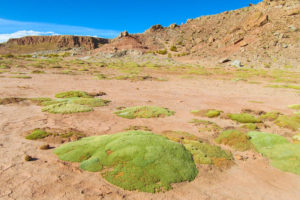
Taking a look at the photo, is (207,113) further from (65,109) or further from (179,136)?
(65,109)

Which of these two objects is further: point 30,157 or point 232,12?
point 232,12

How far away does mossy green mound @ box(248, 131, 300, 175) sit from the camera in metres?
7.55

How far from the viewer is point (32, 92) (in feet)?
65.5

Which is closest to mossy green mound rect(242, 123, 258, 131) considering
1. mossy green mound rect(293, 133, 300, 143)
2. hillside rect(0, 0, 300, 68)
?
mossy green mound rect(293, 133, 300, 143)

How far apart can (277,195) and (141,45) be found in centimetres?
8984

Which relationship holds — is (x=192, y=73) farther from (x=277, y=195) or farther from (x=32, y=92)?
(x=277, y=195)

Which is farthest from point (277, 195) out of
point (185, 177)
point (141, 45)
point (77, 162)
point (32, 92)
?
point (141, 45)

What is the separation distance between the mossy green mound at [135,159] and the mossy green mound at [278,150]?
130 inches

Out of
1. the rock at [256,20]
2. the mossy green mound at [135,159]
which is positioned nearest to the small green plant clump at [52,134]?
the mossy green mound at [135,159]

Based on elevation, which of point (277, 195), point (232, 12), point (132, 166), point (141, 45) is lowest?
point (277, 195)

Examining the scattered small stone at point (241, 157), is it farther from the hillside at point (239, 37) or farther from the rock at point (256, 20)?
the rock at point (256, 20)

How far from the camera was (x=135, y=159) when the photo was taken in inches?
267

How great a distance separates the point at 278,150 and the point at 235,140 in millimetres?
1674

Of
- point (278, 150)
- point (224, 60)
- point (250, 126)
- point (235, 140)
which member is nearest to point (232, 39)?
point (224, 60)
